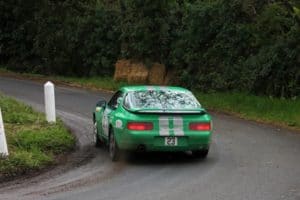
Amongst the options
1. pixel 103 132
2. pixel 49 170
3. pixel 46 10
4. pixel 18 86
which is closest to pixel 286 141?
pixel 103 132

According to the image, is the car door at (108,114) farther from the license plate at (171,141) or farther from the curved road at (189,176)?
the license plate at (171,141)

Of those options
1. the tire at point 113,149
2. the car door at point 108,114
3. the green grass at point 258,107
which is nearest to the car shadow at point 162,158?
the tire at point 113,149

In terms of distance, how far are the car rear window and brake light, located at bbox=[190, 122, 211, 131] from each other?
18.4 inches

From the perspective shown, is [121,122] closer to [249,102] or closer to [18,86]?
[249,102]

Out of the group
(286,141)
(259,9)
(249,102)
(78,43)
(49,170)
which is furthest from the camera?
(78,43)

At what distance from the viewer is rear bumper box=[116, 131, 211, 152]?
12.4 meters

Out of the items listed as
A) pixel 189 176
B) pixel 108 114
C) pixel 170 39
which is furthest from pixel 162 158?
pixel 170 39

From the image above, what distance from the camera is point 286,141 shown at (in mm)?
15625

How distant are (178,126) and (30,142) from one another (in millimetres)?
2990

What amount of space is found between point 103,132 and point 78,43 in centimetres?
2201

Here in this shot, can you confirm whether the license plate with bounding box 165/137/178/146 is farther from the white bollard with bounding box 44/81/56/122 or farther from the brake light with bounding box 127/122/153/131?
the white bollard with bounding box 44/81/56/122

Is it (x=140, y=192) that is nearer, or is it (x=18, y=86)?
(x=140, y=192)

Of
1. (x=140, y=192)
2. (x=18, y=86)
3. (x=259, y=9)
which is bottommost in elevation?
(x=18, y=86)

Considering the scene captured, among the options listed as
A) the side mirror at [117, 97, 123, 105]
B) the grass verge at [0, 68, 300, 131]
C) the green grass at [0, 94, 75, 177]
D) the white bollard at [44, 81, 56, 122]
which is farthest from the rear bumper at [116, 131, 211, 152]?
the grass verge at [0, 68, 300, 131]
